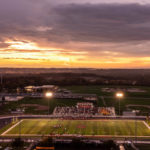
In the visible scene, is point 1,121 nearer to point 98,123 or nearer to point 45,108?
point 45,108

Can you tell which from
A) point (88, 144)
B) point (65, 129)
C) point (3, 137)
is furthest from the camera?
point (65, 129)

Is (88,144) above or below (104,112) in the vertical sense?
below

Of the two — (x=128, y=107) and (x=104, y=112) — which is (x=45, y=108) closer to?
(x=104, y=112)

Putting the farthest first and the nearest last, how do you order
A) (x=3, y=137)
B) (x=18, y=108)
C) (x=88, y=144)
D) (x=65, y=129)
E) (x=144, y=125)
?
(x=18, y=108) → (x=144, y=125) → (x=65, y=129) → (x=3, y=137) → (x=88, y=144)

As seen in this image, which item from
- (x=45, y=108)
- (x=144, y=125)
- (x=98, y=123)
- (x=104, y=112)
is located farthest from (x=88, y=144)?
(x=45, y=108)

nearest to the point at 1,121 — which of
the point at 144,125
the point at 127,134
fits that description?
the point at 127,134

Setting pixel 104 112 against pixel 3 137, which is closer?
pixel 3 137
